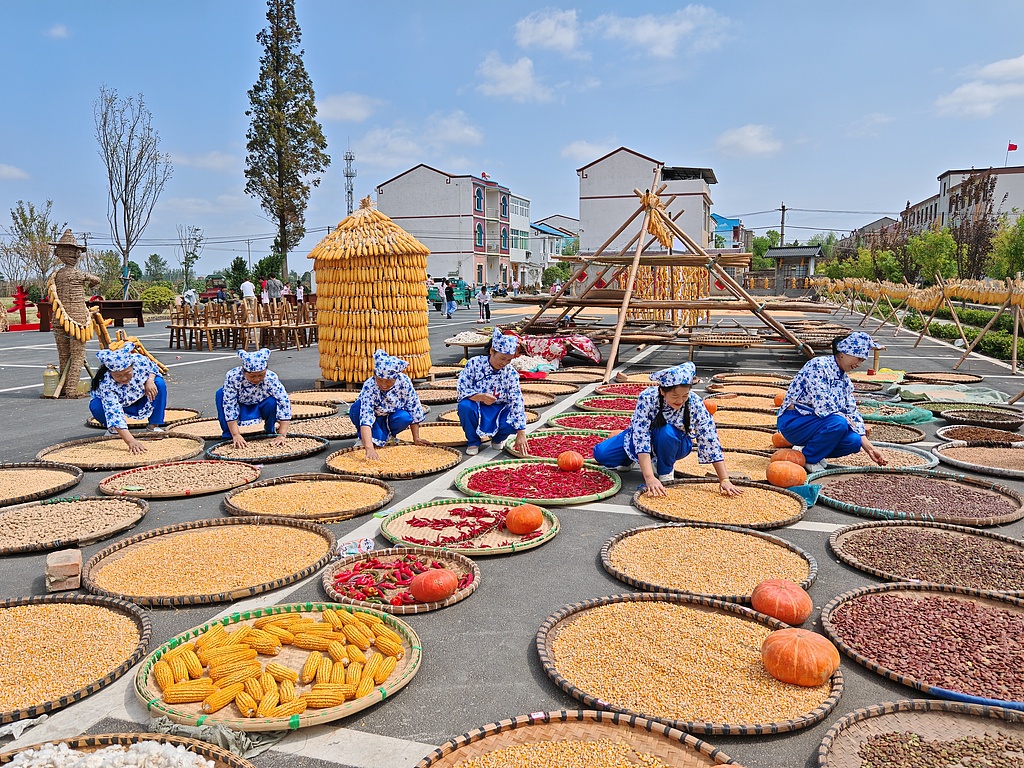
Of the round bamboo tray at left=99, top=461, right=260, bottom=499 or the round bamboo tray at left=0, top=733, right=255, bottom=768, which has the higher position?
the round bamboo tray at left=99, top=461, right=260, bottom=499

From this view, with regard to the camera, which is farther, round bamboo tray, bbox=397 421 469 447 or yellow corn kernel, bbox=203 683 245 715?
round bamboo tray, bbox=397 421 469 447

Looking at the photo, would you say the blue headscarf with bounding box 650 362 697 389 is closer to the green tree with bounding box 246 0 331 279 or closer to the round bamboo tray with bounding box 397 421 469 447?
the round bamboo tray with bounding box 397 421 469 447

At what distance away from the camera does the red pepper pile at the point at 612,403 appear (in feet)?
23.5

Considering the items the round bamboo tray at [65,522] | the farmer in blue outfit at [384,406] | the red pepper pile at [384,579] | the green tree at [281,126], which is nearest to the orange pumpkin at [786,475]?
the red pepper pile at [384,579]

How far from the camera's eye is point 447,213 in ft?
148

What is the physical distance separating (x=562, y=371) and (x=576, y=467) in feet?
17.2

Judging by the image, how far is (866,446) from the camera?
15.5ft

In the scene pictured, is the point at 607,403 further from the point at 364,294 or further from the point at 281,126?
the point at 281,126

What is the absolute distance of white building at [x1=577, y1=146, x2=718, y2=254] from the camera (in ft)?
135

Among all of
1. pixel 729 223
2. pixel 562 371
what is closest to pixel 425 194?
pixel 729 223

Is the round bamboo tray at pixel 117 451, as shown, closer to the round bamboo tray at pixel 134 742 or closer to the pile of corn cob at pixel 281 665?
the pile of corn cob at pixel 281 665

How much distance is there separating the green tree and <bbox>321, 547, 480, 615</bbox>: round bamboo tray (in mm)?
23836

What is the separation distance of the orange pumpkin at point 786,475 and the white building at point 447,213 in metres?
39.8

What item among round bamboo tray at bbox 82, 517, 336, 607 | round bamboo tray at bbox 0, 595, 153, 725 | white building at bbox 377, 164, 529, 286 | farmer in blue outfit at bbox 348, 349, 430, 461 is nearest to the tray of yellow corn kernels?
round bamboo tray at bbox 0, 595, 153, 725
